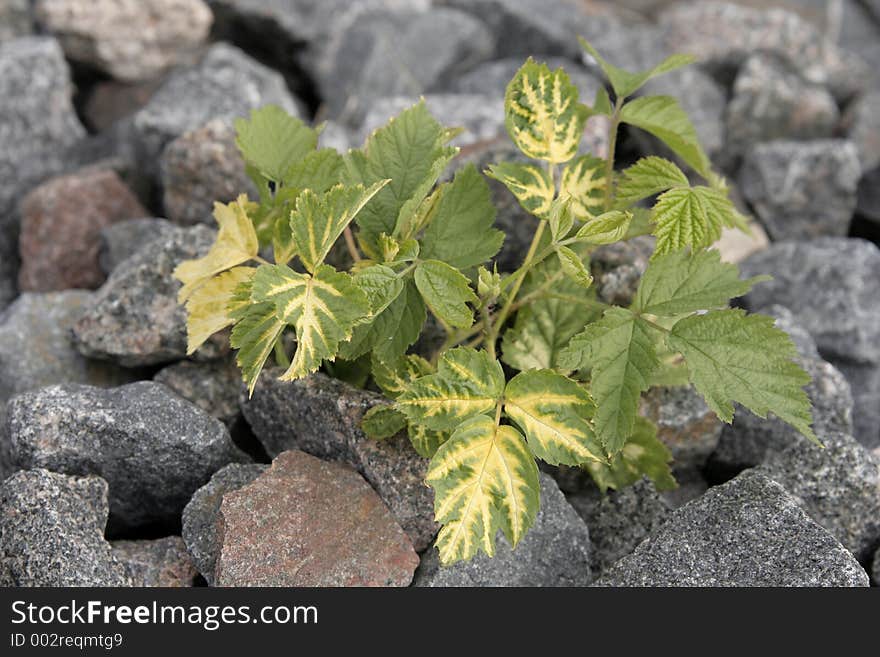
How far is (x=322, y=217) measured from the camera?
1678mm

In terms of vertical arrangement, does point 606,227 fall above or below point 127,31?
above

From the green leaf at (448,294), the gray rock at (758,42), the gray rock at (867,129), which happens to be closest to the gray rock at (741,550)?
the green leaf at (448,294)

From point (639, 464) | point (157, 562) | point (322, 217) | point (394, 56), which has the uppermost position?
point (322, 217)

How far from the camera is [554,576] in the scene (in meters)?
1.90

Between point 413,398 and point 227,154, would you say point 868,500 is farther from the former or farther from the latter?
point 227,154

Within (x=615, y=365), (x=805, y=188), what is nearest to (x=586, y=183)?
(x=615, y=365)

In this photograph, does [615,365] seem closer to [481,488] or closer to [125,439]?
[481,488]

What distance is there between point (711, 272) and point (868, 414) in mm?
958

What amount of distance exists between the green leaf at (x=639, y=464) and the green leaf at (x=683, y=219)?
0.46m

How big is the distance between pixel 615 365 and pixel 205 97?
1765mm

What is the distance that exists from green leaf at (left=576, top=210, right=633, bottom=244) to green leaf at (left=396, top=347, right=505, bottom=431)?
270mm

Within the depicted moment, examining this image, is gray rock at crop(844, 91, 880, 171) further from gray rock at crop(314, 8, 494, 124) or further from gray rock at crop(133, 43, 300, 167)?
gray rock at crop(133, 43, 300, 167)

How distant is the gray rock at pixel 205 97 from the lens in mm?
2871

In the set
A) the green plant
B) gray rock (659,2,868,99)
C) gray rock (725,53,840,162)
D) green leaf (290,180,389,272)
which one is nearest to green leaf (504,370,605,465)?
the green plant
